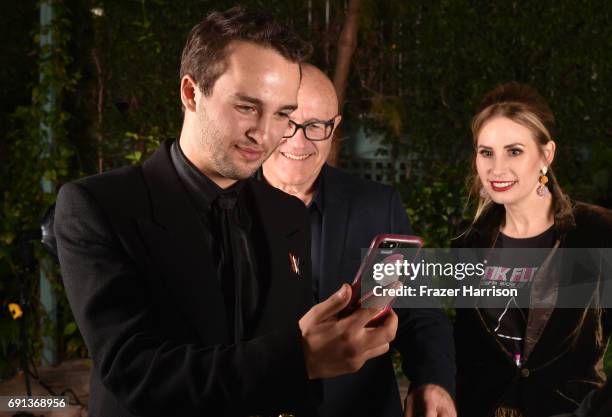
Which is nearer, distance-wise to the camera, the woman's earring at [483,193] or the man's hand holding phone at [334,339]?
the man's hand holding phone at [334,339]

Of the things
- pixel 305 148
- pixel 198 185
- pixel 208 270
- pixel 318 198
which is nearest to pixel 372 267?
pixel 208 270

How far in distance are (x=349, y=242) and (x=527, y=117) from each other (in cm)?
Result: 92

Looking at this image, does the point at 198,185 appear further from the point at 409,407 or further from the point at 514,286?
the point at 514,286

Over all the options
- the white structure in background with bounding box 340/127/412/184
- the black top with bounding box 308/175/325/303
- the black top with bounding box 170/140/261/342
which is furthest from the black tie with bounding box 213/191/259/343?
the white structure in background with bounding box 340/127/412/184

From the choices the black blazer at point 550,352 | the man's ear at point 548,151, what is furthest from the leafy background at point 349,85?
the black blazer at point 550,352

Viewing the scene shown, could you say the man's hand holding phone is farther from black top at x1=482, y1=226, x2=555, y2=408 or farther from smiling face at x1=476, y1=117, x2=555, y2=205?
smiling face at x1=476, y1=117, x2=555, y2=205

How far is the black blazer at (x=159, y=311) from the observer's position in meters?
1.50

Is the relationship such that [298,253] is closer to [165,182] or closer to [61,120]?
[165,182]

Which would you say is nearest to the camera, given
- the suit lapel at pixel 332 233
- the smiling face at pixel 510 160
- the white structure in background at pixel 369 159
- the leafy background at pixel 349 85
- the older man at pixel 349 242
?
the older man at pixel 349 242

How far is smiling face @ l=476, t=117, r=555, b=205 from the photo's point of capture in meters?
2.86

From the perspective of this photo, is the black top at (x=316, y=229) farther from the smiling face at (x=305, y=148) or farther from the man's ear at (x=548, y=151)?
the man's ear at (x=548, y=151)

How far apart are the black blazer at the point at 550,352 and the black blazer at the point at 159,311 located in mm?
1031

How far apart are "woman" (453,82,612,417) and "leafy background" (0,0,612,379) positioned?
241 cm

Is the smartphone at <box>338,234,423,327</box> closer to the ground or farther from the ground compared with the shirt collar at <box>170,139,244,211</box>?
closer to the ground
